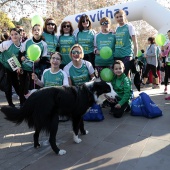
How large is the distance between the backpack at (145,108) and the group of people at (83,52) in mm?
179

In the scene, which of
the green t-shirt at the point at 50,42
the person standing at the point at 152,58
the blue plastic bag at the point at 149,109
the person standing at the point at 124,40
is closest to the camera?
the blue plastic bag at the point at 149,109

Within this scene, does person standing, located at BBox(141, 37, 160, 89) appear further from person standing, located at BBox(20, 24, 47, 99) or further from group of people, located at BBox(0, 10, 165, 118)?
person standing, located at BBox(20, 24, 47, 99)

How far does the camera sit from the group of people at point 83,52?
4211mm

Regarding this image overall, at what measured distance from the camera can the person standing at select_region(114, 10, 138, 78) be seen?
4.50 metres

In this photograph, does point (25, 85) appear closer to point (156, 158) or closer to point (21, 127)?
point (21, 127)

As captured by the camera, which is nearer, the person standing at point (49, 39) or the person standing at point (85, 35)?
the person standing at point (49, 39)

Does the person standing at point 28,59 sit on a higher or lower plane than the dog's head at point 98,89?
higher

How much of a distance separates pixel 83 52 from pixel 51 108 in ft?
6.68

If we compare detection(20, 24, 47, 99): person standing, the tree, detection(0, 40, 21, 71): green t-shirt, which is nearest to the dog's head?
detection(20, 24, 47, 99): person standing

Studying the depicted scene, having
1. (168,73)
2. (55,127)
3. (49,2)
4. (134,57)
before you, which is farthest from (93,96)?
(49,2)

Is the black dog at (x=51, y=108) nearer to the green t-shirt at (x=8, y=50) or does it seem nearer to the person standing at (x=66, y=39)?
the person standing at (x=66, y=39)

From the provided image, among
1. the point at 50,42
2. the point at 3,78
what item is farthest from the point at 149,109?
the point at 3,78

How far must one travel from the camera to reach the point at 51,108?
8.87 feet

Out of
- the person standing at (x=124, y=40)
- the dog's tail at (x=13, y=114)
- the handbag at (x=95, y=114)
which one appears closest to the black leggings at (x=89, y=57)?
the person standing at (x=124, y=40)
